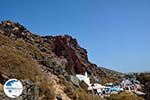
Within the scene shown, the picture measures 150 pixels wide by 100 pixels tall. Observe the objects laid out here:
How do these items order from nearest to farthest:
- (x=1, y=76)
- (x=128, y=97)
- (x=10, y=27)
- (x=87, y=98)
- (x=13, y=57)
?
(x=1, y=76), (x=13, y=57), (x=87, y=98), (x=128, y=97), (x=10, y=27)

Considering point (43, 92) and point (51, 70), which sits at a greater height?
point (51, 70)

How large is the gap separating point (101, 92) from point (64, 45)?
12.3 m

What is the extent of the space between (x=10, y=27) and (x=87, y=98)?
106 ft

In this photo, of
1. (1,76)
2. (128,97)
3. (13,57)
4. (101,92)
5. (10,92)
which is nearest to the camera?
(10,92)

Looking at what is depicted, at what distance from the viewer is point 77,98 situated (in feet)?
81.8

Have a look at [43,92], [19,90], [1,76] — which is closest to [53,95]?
[43,92]

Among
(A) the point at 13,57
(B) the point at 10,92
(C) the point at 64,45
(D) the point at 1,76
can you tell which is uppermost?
(C) the point at 64,45

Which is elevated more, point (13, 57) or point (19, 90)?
point (13, 57)

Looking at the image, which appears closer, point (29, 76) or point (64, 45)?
point (29, 76)

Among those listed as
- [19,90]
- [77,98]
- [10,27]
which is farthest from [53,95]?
[10,27]

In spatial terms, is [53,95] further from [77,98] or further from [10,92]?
[10,92]

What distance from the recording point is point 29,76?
1881 cm

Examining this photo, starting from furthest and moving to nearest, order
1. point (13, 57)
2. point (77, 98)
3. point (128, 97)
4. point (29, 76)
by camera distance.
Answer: point (128, 97) < point (77, 98) < point (13, 57) < point (29, 76)

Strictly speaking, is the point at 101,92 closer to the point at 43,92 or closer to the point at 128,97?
the point at 128,97
